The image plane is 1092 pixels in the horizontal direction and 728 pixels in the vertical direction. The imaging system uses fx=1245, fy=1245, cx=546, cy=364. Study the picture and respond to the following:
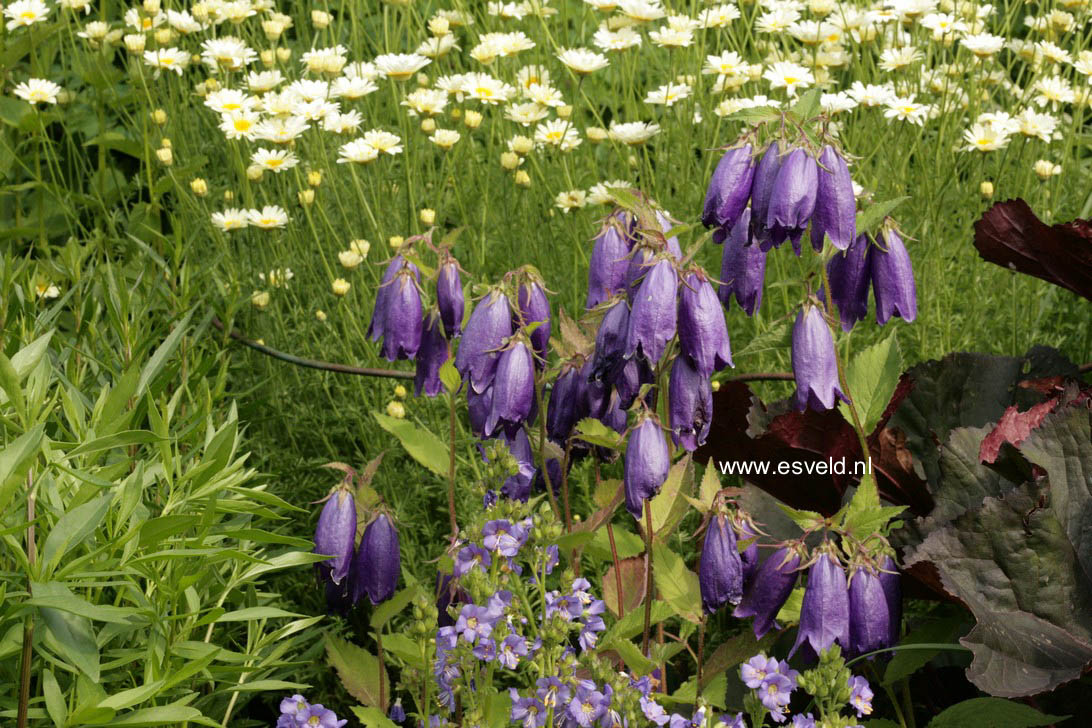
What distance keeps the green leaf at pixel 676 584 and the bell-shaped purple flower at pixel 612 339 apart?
0.37 m

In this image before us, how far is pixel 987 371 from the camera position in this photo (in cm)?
237

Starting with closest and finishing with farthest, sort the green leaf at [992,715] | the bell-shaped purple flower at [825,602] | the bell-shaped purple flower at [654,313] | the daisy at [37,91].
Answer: the bell-shaped purple flower at [654,313] < the bell-shaped purple flower at [825,602] < the green leaf at [992,715] < the daisy at [37,91]

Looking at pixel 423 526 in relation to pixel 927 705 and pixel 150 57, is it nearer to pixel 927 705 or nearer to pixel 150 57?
pixel 927 705

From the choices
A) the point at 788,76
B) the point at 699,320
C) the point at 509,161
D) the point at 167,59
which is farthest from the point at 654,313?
the point at 167,59

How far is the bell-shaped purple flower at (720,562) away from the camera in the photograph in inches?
73.1

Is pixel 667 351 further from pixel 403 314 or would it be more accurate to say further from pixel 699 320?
pixel 403 314

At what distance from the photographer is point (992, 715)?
1.95 meters

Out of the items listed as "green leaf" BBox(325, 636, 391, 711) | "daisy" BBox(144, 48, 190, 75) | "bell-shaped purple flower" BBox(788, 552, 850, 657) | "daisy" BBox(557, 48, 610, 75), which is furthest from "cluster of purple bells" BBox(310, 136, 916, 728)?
"daisy" BBox(144, 48, 190, 75)

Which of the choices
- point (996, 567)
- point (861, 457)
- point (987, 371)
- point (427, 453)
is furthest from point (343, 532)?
point (987, 371)

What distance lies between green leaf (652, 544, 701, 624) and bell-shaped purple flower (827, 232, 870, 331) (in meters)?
0.46

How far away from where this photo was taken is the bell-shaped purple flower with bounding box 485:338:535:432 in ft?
6.22

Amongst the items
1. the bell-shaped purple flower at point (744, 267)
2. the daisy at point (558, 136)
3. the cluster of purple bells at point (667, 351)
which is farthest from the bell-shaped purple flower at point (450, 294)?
the daisy at point (558, 136)

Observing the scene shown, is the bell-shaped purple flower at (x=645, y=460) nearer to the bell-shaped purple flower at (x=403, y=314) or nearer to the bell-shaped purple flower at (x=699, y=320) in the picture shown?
the bell-shaped purple flower at (x=699, y=320)

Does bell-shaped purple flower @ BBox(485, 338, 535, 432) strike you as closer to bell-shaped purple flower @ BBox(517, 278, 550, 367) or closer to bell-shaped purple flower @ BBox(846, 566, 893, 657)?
bell-shaped purple flower @ BBox(517, 278, 550, 367)
